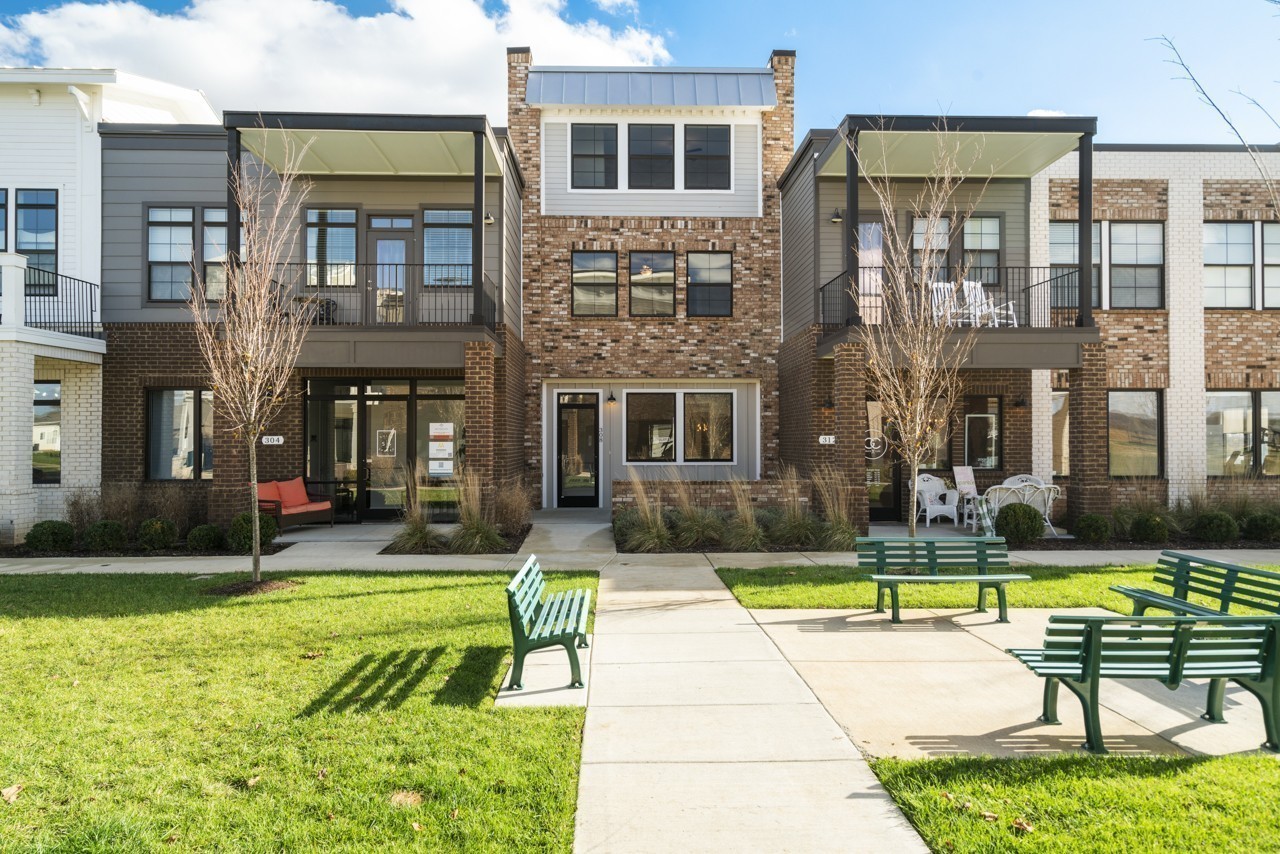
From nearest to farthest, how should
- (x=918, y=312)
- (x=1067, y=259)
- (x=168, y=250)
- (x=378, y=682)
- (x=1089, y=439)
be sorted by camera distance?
(x=378, y=682) < (x=918, y=312) < (x=1089, y=439) < (x=168, y=250) < (x=1067, y=259)

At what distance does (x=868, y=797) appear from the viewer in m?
3.77

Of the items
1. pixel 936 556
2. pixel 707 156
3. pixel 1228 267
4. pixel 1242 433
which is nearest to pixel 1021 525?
pixel 936 556

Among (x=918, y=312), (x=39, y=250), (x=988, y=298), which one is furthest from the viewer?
(x=39, y=250)

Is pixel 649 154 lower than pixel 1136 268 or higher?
higher

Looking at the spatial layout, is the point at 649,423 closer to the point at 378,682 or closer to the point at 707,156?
the point at 707,156

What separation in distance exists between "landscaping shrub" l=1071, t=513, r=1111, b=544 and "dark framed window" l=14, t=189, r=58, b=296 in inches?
761

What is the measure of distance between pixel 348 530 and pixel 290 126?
7089 millimetres

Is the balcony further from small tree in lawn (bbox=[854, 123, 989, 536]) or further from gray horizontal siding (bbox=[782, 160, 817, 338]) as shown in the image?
small tree in lawn (bbox=[854, 123, 989, 536])

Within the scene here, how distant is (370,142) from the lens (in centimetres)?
1333

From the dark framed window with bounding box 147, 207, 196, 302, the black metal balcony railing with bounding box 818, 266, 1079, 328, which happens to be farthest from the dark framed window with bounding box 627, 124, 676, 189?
the dark framed window with bounding box 147, 207, 196, 302

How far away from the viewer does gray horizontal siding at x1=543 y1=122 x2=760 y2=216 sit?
17.4 meters

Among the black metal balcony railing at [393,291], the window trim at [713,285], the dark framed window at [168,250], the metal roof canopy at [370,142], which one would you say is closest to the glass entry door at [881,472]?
the window trim at [713,285]

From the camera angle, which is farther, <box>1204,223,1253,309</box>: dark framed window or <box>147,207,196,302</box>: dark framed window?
<box>1204,223,1253,309</box>: dark framed window

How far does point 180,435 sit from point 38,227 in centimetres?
483
